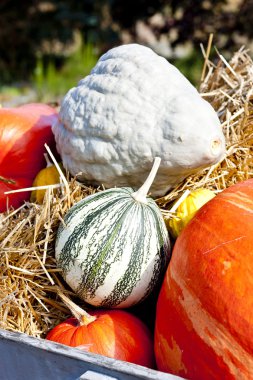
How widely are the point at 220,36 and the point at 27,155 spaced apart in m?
4.60

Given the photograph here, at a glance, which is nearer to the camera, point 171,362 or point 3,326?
point 171,362

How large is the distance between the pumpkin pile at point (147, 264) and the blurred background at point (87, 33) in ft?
12.8

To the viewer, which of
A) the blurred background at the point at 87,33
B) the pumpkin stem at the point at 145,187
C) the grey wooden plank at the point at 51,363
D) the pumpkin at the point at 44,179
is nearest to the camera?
the grey wooden plank at the point at 51,363

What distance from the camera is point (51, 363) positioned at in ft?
4.84

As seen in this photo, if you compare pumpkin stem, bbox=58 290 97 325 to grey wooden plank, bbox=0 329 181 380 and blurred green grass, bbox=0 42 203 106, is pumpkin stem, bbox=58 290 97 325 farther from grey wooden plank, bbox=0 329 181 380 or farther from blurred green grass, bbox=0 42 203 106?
blurred green grass, bbox=0 42 203 106

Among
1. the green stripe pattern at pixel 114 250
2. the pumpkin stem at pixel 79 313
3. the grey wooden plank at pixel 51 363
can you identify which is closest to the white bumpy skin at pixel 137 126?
the green stripe pattern at pixel 114 250

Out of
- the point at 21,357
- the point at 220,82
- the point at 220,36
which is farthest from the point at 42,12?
the point at 21,357

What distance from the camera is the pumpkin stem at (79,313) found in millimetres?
1749

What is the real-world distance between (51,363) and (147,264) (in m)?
0.44

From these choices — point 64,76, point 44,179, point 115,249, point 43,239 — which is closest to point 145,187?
point 115,249

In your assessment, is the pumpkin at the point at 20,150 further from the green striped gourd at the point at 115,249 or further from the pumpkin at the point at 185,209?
the pumpkin at the point at 185,209

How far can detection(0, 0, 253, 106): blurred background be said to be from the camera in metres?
6.39

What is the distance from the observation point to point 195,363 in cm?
145

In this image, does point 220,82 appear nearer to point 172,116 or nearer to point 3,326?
point 172,116
